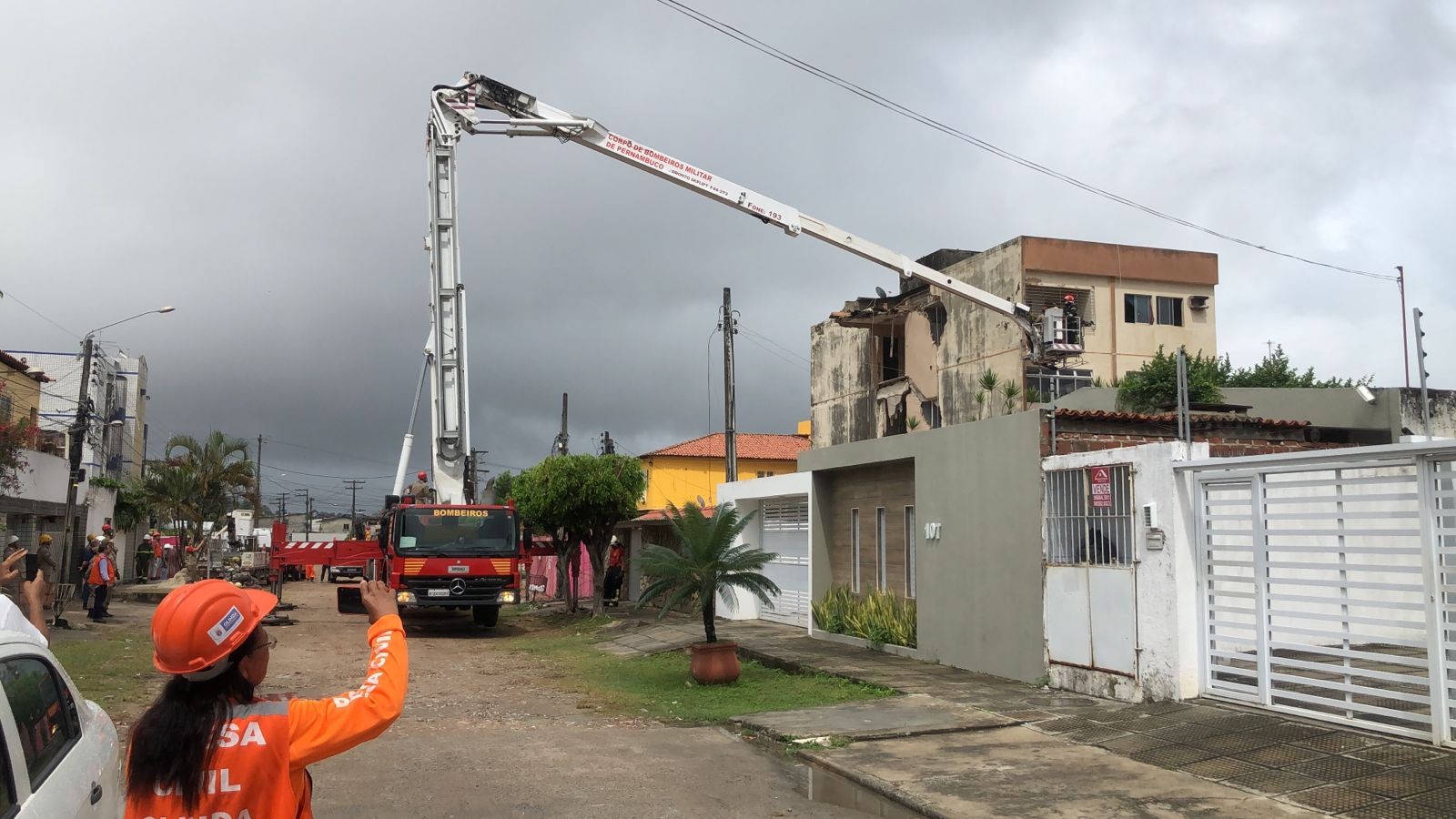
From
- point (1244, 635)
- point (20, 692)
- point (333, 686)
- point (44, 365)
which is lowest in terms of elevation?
point (333, 686)

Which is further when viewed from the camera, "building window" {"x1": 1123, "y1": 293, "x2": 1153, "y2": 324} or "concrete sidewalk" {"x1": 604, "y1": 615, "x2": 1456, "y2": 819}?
"building window" {"x1": 1123, "y1": 293, "x2": 1153, "y2": 324}

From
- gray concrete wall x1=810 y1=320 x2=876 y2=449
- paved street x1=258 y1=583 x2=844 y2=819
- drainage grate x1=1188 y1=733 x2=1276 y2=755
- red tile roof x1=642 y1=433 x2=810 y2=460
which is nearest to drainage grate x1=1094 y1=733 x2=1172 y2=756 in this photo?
drainage grate x1=1188 y1=733 x2=1276 y2=755

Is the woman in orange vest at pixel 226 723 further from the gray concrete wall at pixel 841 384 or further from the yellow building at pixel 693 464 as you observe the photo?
the yellow building at pixel 693 464

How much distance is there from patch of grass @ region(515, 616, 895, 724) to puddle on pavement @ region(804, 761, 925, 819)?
2841mm

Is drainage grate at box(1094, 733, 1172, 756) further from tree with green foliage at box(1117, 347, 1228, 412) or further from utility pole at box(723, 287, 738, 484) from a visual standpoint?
utility pole at box(723, 287, 738, 484)

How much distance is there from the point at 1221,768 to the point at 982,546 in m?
5.52

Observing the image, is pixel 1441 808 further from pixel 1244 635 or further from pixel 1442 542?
pixel 1244 635

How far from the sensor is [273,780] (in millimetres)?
2684

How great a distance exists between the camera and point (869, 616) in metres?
16.7

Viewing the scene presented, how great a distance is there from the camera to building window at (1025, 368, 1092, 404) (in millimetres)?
31547

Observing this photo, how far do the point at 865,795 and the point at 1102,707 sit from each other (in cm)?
390

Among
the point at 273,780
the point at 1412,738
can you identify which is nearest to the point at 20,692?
the point at 273,780

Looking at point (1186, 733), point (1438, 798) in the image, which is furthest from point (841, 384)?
point (1438, 798)

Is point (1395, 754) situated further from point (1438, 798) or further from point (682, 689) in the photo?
point (682, 689)
